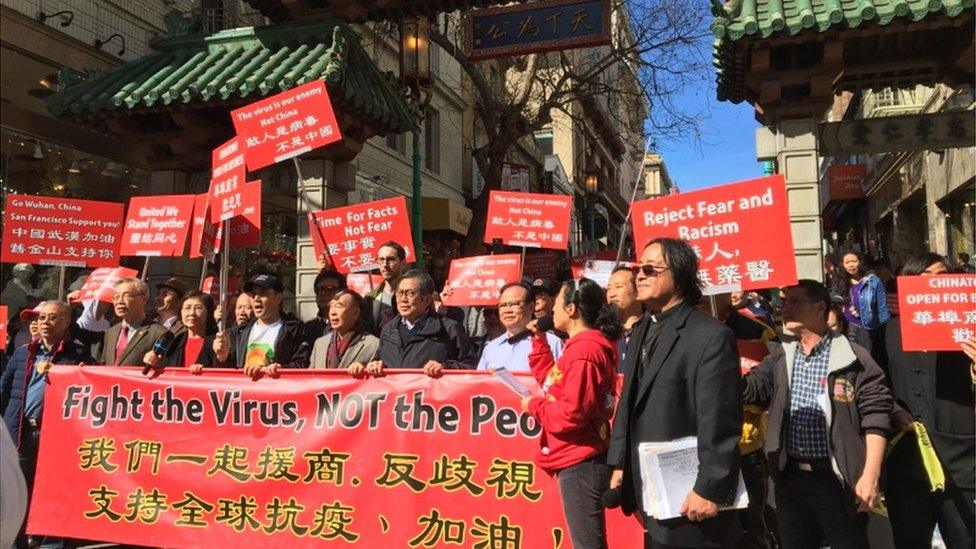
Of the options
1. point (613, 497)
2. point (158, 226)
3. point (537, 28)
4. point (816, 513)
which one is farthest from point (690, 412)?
point (537, 28)

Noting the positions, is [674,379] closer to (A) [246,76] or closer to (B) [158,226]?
(B) [158,226]

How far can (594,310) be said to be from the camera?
356 centimetres

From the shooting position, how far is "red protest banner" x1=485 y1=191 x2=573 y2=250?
23.7ft

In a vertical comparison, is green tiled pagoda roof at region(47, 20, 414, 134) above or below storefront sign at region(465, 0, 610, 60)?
below

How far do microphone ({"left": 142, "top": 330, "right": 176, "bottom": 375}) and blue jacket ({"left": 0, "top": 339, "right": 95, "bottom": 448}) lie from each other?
2.34 ft

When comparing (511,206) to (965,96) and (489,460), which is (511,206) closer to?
(489,460)

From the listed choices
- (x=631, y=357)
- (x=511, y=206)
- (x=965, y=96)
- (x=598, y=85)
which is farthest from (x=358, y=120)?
(x=965, y=96)

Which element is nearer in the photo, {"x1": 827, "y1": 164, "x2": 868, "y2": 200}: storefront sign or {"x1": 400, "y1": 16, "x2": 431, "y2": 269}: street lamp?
{"x1": 400, "y1": 16, "x2": 431, "y2": 269}: street lamp

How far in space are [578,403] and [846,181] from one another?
21.7 m

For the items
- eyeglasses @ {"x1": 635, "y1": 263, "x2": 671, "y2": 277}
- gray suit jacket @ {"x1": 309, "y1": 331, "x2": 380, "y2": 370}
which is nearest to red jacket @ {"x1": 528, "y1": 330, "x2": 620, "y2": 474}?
eyeglasses @ {"x1": 635, "y1": 263, "x2": 671, "y2": 277}

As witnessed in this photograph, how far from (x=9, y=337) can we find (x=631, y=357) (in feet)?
24.8

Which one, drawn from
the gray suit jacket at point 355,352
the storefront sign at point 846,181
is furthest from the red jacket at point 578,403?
the storefront sign at point 846,181

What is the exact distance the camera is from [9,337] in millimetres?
7805

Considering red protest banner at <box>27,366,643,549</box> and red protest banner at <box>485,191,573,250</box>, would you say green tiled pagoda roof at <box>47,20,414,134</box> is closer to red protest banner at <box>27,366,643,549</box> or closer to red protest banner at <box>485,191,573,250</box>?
red protest banner at <box>485,191,573,250</box>
